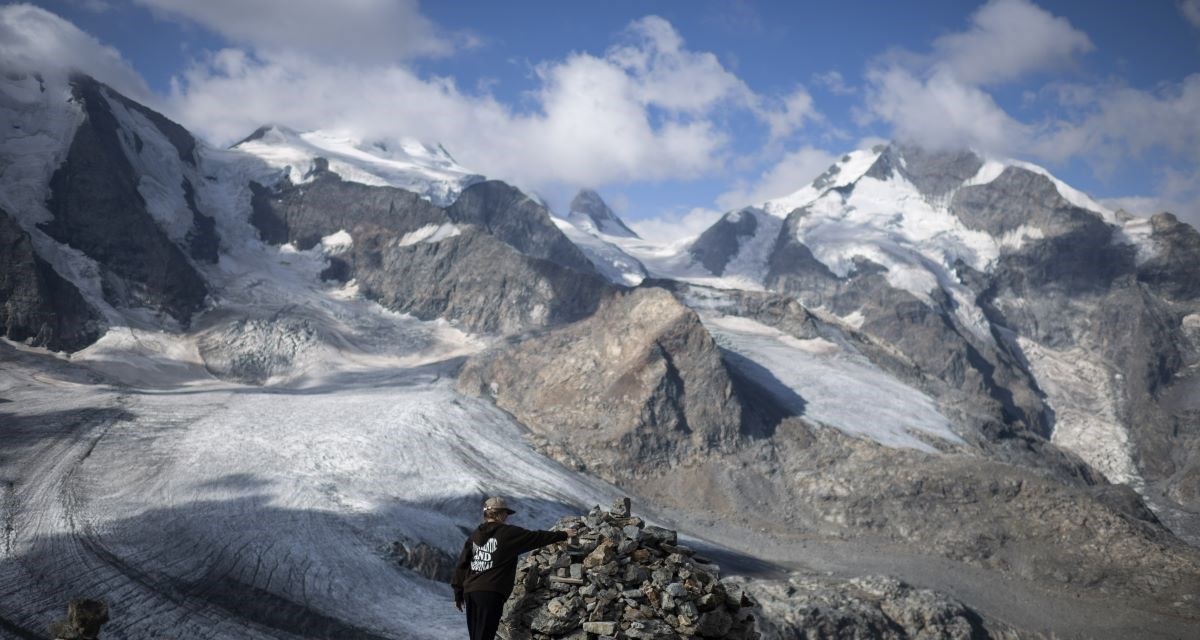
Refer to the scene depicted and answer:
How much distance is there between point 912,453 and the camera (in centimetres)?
6950

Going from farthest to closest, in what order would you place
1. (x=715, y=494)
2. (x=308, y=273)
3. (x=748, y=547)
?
(x=308, y=273) → (x=715, y=494) → (x=748, y=547)

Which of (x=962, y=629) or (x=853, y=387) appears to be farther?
(x=853, y=387)

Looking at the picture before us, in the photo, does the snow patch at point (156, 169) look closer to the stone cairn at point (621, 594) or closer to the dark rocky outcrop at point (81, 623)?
the dark rocky outcrop at point (81, 623)

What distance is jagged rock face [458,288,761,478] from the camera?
71438mm

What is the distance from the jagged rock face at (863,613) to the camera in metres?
37.7

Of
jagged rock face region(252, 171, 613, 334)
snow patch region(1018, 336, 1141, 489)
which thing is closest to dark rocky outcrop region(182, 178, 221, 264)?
jagged rock face region(252, 171, 613, 334)

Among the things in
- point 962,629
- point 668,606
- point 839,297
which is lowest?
point 962,629

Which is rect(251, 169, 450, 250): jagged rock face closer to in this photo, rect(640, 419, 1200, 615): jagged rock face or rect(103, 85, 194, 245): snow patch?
rect(103, 85, 194, 245): snow patch

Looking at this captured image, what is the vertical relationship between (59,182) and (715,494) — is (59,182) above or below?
above

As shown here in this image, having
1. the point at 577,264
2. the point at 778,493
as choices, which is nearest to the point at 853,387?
the point at 778,493

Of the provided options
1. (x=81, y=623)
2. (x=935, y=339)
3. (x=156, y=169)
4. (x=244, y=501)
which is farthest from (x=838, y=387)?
(x=156, y=169)

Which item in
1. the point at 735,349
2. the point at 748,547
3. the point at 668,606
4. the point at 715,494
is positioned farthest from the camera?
the point at 735,349

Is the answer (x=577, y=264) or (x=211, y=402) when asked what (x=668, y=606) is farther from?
(x=577, y=264)

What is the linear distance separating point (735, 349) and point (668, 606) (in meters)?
89.2
